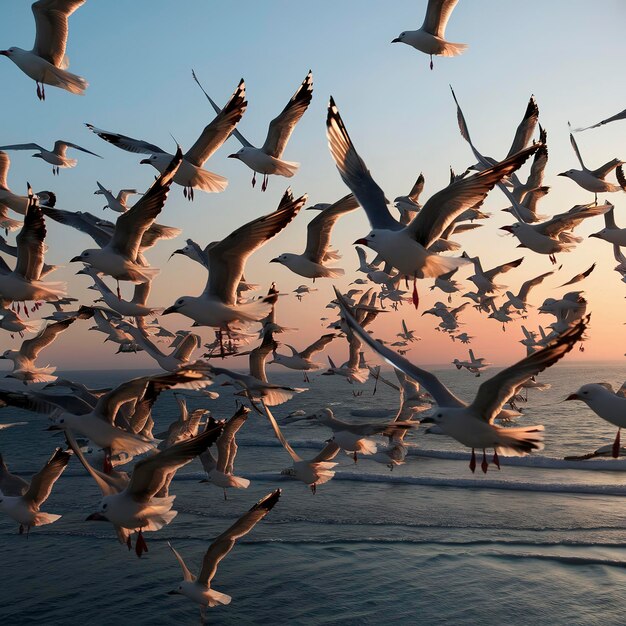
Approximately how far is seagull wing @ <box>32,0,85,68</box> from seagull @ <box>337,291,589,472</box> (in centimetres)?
656

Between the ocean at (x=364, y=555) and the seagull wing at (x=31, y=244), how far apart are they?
14.6ft

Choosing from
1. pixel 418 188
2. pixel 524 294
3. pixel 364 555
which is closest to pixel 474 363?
pixel 524 294

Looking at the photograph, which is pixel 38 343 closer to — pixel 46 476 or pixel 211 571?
pixel 46 476

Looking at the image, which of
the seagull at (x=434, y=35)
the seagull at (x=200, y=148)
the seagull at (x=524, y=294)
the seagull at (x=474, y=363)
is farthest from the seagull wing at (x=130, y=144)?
the seagull at (x=474, y=363)

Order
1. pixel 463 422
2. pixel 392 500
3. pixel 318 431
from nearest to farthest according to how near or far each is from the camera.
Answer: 1. pixel 463 422
2. pixel 392 500
3. pixel 318 431

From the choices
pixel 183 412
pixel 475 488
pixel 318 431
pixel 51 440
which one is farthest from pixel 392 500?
pixel 51 440

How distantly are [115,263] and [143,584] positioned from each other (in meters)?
4.60

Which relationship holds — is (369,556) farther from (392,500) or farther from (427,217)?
(427,217)

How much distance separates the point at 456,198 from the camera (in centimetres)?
738

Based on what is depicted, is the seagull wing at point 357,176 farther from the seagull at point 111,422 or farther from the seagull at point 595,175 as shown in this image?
the seagull at point 595,175

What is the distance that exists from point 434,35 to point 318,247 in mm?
4028

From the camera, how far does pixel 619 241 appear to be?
1138cm

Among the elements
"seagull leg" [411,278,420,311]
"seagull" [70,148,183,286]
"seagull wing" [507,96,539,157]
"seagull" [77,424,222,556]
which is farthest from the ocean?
"seagull wing" [507,96,539,157]

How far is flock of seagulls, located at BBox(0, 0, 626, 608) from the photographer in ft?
23.2
